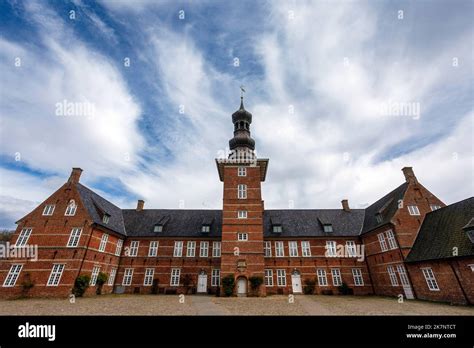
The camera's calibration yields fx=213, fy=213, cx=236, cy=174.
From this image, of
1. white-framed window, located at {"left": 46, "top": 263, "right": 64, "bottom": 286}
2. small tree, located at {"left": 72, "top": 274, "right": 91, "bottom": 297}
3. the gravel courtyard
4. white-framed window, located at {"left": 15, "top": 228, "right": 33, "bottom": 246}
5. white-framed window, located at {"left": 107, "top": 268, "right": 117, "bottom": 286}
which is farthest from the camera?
white-framed window, located at {"left": 107, "top": 268, "right": 117, "bottom": 286}

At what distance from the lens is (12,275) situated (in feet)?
61.8

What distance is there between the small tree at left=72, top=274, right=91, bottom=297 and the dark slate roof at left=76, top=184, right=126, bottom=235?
5047mm

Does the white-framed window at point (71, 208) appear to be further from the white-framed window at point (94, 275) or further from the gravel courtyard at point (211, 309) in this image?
the gravel courtyard at point (211, 309)

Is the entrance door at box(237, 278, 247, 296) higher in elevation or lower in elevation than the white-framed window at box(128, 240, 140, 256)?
Result: lower

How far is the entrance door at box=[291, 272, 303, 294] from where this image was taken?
80.2 feet

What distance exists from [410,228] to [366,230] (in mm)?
5505

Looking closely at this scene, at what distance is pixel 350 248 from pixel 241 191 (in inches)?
608

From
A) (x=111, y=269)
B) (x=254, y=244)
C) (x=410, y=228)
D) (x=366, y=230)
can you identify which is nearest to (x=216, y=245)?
(x=254, y=244)

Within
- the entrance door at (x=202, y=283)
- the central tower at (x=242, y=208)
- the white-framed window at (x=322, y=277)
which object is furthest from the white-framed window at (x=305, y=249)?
the entrance door at (x=202, y=283)

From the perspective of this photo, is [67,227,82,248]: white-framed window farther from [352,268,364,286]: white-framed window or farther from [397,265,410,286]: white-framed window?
[397,265,410,286]: white-framed window

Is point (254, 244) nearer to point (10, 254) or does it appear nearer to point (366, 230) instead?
point (366, 230)

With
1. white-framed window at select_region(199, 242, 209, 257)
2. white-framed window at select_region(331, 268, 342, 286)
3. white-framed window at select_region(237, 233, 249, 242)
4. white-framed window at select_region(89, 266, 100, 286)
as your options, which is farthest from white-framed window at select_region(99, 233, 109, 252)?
white-framed window at select_region(331, 268, 342, 286)
